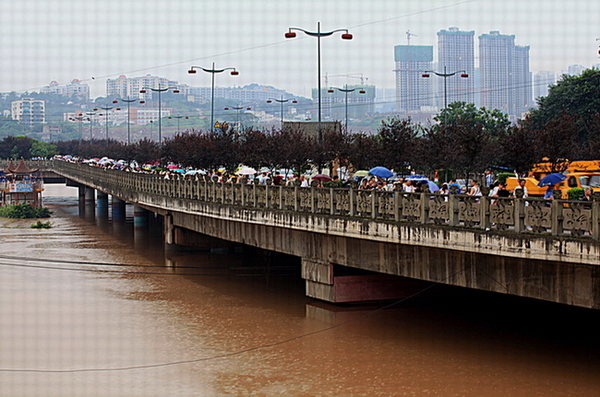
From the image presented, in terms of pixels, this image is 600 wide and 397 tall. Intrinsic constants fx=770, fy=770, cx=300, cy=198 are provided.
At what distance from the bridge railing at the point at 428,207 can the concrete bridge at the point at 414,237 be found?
28 mm

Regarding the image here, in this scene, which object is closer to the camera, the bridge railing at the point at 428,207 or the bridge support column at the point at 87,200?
the bridge railing at the point at 428,207

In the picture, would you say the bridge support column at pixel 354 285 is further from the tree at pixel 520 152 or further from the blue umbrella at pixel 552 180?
the tree at pixel 520 152

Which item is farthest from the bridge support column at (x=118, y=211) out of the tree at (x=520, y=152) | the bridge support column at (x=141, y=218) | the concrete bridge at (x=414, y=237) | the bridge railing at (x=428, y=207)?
the tree at (x=520, y=152)

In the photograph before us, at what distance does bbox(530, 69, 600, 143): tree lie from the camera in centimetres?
5956

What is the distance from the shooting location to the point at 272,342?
74.3ft

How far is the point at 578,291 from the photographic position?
17.2m

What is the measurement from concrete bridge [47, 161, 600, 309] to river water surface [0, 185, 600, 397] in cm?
154

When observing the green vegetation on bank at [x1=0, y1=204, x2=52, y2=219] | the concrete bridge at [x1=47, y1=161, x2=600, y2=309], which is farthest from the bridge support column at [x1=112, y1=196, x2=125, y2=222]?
the concrete bridge at [x1=47, y1=161, x2=600, y2=309]

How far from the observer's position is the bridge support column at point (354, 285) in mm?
25469

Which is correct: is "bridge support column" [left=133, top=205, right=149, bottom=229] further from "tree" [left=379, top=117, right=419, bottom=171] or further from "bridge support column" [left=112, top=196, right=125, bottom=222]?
"tree" [left=379, top=117, right=419, bottom=171]

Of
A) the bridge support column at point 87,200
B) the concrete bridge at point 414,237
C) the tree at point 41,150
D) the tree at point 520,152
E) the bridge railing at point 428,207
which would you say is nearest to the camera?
the bridge railing at point 428,207

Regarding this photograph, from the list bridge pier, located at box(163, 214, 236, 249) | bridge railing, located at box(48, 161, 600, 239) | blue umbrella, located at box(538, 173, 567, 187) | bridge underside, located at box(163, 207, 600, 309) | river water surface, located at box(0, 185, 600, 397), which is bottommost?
river water surface, located at box(0, 185, 600, 397)

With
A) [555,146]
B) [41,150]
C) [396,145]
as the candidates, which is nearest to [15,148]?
[41,150]

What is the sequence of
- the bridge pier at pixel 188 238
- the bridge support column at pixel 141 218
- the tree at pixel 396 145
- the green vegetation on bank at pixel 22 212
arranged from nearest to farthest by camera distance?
the bridge pier at pixel 188 238
the tree at pixel 396 145
the bridge support column at pixel 141 218
the green vegetation on bank at pixel 22 212
